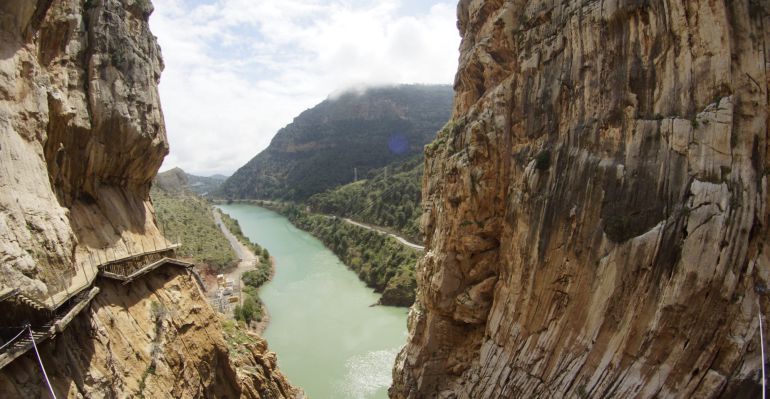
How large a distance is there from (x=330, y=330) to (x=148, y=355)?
2310 centimetres

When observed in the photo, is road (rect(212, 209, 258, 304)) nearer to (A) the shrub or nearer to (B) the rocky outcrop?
(B) the rocky outcrop

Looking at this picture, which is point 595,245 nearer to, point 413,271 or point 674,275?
point 674,275

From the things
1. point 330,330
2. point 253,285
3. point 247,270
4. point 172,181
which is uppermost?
point 172,181

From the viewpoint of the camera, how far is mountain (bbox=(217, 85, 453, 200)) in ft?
394

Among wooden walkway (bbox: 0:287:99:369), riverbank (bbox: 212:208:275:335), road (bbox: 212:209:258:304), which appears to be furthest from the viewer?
road (bbox: 212:209:258:304)

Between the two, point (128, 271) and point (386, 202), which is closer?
point (128, 271)

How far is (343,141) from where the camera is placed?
455 feet

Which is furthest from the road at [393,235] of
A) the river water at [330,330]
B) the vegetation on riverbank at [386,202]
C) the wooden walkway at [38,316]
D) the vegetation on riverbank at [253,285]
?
the wooden walkway at [38,316]

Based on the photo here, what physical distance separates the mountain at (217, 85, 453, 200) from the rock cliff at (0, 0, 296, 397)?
9235 cm

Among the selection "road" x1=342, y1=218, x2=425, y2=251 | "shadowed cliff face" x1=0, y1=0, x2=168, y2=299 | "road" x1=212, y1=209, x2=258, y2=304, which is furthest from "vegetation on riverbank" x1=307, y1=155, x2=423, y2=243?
"shadowed cliff face" x1=0, y1=0, x2=168, y2=299

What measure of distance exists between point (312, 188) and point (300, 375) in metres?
86.8

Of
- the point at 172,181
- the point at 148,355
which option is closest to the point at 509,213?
the point at 148,355

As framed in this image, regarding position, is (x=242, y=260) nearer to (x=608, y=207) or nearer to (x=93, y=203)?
(x=93, y=203)

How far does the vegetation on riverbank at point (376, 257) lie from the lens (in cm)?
4169
